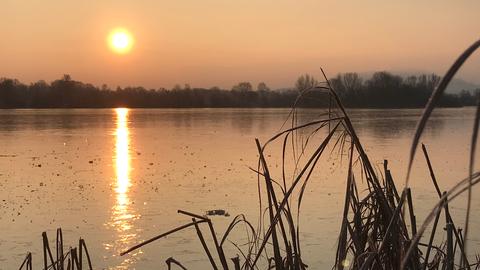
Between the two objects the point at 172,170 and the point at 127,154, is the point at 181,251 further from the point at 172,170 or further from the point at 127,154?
the point at 127,154

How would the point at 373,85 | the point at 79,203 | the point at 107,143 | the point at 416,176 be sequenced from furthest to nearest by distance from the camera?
the point at 373,85 < the point at 107,143 < the point at 416,176 < the point at 79,203

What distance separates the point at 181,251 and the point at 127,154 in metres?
11.6

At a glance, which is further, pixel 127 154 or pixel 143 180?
pixel 127 154

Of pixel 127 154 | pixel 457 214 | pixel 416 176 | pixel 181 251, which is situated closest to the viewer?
pixel 181 251

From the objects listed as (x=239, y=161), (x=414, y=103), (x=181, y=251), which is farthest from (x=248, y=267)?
(x=414, y=103)

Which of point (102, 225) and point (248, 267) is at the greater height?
point (248, 267)

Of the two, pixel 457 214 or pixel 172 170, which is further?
pixel 172 170

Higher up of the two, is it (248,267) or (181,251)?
(248,267)

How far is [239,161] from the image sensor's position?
14.5m

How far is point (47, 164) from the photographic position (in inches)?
571

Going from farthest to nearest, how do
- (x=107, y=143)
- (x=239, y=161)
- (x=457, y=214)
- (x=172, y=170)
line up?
1. (x=107, y=143)
2. (x=239, y=161)
3. (x=172, y=170)
4. (x=457, y=214)

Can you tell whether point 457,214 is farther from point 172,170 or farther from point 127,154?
point 127,154

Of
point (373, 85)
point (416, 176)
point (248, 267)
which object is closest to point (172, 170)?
point (416, 176)

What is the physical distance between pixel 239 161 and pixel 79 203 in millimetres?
5846
